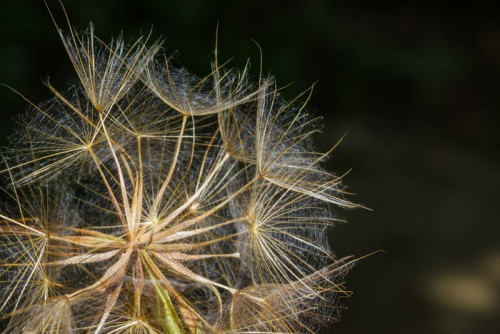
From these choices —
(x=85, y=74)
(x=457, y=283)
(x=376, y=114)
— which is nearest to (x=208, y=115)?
(x=85, y=74)

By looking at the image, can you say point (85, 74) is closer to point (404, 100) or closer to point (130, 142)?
point (130, 142)

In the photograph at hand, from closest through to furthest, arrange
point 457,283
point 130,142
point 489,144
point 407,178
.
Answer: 1. point 130,142
2. point 457,283
3. point 407,178
4. point 489,144

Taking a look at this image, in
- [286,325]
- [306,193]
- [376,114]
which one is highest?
[306,193]

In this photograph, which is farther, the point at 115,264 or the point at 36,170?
the point at 36,170

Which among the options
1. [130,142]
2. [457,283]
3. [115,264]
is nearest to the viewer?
[115,264]

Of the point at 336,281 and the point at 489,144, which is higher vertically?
the point at 336,281

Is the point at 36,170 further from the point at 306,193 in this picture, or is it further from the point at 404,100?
the point at 404,100
